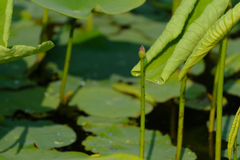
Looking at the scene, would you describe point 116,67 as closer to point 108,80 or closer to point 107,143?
point 108,80

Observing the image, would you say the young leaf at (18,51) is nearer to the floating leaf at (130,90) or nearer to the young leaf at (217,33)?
the young leaf at (217,33)

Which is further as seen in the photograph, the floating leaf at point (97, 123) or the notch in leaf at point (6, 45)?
the floating leaf at point (97, 123)

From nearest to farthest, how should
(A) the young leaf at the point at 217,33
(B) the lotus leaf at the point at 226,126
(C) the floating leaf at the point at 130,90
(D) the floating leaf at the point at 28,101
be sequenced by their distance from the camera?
(A) the young leaf at the point at 217,33
(B) the lotus leaf at the point at 226,126
(D) the floating leaf at the point at 28,101
(C) the floating leaf at the point at 130,90

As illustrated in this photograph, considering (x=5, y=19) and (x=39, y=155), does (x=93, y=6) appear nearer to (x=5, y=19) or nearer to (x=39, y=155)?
(x=5, y=19)

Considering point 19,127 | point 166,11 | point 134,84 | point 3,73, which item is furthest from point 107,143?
point 166,11

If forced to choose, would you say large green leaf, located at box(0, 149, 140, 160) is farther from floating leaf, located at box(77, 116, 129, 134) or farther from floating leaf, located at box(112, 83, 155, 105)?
floating leaf, located at box(112, 83, 155, 105)

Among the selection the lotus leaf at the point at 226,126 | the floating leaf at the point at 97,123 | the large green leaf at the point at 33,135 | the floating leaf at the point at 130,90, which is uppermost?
the floating leaf at the point at 130,90

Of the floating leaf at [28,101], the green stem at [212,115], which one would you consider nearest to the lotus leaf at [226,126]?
the green stem at [212,115]

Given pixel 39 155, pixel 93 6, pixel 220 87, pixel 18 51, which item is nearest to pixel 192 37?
pixel 220 87
